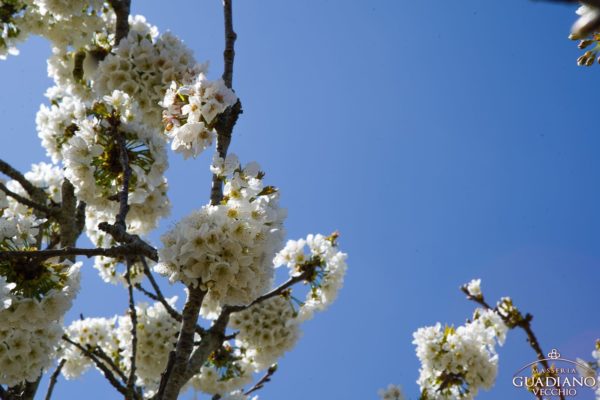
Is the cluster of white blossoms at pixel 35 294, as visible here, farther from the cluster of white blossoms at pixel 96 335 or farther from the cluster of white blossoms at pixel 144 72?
the cluster of white blossoms at pixel 96 335

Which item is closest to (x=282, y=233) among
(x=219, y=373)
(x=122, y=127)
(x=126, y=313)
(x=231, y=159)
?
(x=231, y=159)

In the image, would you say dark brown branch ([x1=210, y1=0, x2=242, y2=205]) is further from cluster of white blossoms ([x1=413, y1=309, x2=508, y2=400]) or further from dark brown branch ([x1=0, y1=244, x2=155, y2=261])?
cluster of white blossoms ([x1=413, y1=309, x2=508, y2=400])

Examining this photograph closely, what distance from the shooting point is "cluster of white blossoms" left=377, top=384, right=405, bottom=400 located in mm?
7004

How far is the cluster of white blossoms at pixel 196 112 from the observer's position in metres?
2.96

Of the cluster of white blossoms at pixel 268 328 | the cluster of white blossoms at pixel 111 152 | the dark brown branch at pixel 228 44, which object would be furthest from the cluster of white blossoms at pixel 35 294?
the cluster of white blossoms at pixel 268 328

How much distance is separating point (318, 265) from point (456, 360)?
80.3 inches

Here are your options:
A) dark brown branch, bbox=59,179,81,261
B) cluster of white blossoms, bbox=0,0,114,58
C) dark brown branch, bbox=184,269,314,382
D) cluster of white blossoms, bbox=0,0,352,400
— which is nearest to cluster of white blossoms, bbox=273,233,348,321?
cluster of white blossoms, bbox=0,0,352,400

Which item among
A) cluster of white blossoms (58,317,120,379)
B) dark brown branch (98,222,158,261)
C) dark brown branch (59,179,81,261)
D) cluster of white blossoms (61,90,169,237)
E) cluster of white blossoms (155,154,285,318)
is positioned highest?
dark brown branch (59,179,81,261)

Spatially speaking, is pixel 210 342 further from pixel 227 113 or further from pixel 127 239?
pixel 227 113

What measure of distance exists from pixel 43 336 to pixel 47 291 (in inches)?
28.9

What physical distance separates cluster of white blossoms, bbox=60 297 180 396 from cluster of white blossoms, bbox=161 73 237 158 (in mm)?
3166

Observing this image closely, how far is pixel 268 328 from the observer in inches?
235

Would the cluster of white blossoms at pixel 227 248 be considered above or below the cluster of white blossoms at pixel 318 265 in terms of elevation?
below

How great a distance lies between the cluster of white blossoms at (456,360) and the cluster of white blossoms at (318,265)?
4.66ft
